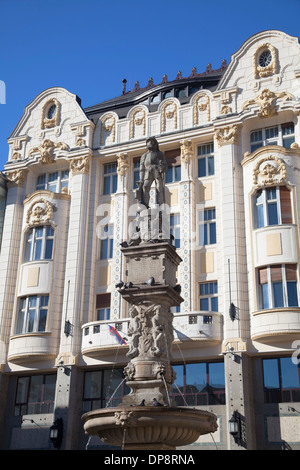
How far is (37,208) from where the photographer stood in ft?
114

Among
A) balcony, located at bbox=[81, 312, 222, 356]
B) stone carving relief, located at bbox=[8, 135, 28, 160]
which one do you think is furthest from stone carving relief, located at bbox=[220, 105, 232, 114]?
stone carving relief, located at bbox=[8, 135, 28, 160]

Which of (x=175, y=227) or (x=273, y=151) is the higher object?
(x=273, y=151)

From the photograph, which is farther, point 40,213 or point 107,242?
point 40,213

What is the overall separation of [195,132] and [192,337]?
12532 millimetres

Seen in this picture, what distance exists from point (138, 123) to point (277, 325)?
15942mm

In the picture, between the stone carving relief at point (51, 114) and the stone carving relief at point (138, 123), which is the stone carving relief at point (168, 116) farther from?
the stone carving relief at point (51, 114)

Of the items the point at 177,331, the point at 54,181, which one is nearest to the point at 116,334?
the point at 177,331

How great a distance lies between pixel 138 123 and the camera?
35562 mm

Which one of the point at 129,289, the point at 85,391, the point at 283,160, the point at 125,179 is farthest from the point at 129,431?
the point at 125,179

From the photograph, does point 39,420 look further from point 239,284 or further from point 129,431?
point 129,431

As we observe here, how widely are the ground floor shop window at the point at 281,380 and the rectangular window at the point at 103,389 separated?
291 inches

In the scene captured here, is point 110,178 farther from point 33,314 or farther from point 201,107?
point 33,314

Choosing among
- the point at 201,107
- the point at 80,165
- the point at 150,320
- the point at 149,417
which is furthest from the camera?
the point at 80,165

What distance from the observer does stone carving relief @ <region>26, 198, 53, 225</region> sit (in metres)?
34.5
